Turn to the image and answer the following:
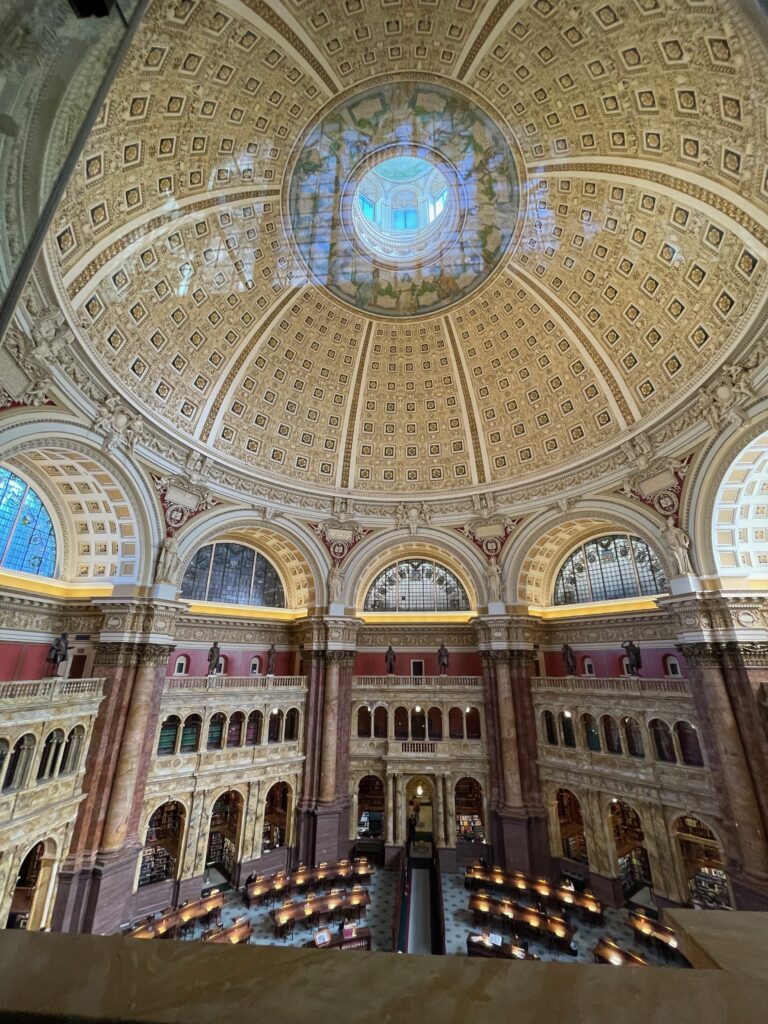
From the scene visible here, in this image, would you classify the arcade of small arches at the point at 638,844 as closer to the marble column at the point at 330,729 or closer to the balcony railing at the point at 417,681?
the balcony railing at the point at 417,681

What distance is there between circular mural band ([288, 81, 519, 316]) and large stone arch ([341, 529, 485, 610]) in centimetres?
1307

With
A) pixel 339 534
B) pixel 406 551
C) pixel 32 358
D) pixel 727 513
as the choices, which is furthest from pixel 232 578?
pixel 727 513

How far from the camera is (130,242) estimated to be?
17.3 m

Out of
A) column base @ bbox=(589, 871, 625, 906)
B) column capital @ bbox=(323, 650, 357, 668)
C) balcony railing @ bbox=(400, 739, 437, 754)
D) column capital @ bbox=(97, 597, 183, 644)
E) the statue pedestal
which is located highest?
the statue pedestal

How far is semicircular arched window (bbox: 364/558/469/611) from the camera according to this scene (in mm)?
28812

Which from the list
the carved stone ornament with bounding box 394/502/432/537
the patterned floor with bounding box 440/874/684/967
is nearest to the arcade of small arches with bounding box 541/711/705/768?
the patterned floor with bounding box 440/874/684/967

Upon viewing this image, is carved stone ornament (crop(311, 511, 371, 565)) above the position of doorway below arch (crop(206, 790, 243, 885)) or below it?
above

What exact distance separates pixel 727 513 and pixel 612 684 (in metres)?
9.33

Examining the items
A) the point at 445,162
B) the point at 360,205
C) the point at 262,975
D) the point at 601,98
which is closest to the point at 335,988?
the point at 262,975

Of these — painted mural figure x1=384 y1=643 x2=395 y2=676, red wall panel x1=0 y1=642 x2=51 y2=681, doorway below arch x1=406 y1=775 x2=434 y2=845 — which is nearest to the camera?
red wall panel x1=0 y1=642 x2=51 y2=681

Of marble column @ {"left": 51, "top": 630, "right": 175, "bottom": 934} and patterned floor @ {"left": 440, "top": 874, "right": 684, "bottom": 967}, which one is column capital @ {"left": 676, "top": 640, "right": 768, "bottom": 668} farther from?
marble column @ {"left": 51, "top": 630, "right": 175, "bottom": 934}

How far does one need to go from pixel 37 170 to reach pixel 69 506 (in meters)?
19.6

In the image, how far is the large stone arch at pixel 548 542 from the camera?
23047mm

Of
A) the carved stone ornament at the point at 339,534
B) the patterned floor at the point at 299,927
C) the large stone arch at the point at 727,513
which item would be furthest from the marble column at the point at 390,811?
the large stone arch at the point at 727,513
